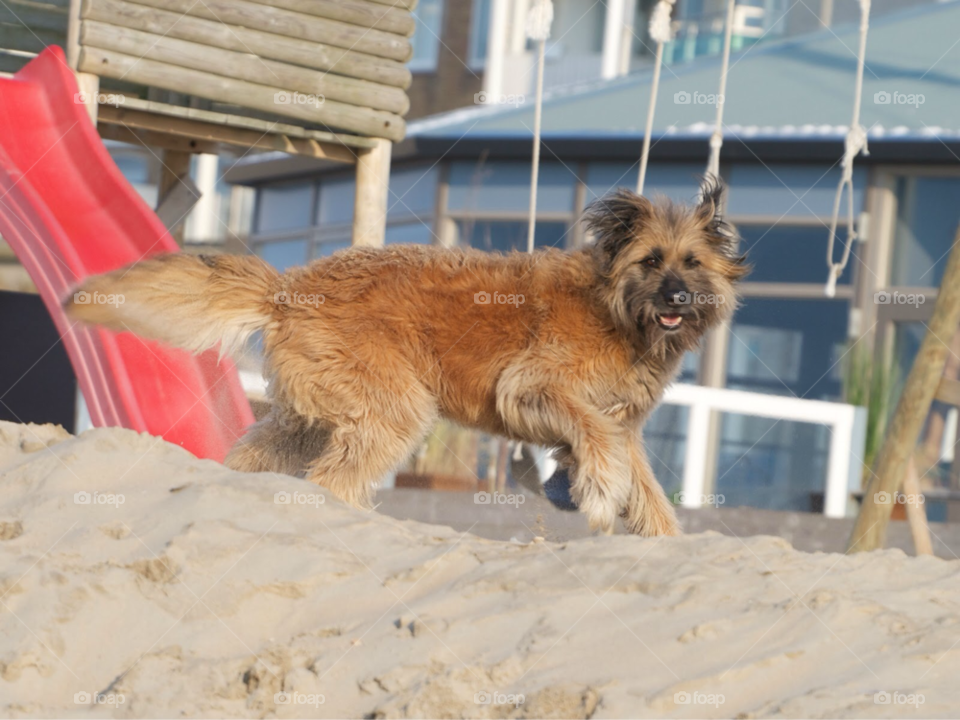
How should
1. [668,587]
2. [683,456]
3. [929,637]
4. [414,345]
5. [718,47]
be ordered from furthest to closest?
[718,47] < [683,456] < [414,345] < [668,587] < [929,637]

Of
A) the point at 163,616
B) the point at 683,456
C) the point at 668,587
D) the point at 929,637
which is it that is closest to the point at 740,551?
the point at 668,587

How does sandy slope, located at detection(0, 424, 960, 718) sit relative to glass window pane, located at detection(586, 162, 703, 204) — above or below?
below

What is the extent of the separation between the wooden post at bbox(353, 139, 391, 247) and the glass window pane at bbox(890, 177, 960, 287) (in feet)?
21.1

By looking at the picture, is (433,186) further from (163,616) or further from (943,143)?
(163,616)

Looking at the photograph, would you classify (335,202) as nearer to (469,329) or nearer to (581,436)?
(469,329)

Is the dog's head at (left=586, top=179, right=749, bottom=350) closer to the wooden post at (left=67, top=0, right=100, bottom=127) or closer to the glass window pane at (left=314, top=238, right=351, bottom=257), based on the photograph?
the wooden post at (left=67, top=0, right=100, bottom=127)

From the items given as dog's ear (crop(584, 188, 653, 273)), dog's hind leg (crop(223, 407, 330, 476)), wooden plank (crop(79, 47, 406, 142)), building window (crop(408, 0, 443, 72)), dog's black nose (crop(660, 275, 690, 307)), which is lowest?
dog's hind leg (crop(223, 407, 330, 476))

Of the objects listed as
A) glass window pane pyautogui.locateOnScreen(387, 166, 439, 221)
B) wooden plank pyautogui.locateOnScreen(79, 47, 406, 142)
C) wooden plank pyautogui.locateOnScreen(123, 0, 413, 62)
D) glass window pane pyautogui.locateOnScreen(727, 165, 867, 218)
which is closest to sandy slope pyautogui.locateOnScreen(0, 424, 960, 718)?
wooden plank pyautogui.locateOnScreen(79, 47, 406, 142)

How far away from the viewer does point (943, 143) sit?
1227 centimetres

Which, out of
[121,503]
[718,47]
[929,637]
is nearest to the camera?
[929,637]

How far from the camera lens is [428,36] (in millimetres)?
21734

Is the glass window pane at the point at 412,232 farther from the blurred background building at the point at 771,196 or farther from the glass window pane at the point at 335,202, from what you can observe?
the glass window pane at the point at 335,202

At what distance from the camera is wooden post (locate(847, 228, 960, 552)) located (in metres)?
6.47

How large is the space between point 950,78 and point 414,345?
1056 centimetres
